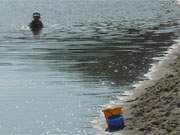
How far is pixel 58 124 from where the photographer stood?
16.4m

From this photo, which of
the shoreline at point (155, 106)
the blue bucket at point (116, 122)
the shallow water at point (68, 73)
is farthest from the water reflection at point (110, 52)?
the blue bucket at point (116, 122)

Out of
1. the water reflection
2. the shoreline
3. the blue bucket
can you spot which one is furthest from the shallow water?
the shoreline

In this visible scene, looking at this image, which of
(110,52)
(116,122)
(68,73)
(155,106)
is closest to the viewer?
(116,122)

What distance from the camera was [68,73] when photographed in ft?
81.5

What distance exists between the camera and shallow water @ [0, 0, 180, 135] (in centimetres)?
1696

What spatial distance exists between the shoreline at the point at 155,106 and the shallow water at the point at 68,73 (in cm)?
77

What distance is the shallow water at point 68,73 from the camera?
17.0m

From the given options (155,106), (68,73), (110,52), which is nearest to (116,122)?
(155,106)

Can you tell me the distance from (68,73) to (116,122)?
989cm

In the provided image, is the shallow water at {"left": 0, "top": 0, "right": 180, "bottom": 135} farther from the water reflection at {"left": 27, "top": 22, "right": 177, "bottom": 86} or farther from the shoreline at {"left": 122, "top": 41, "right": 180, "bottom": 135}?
the shoreline at {"left": 122, "top": 41, "right": 180, "bottom": 135}

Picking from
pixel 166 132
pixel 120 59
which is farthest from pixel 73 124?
pixel 120 59

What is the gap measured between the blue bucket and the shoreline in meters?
0.18

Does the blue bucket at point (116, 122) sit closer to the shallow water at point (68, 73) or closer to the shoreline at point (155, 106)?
the shoreline at point (155, 106)

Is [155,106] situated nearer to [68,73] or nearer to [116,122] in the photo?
[116,122]
